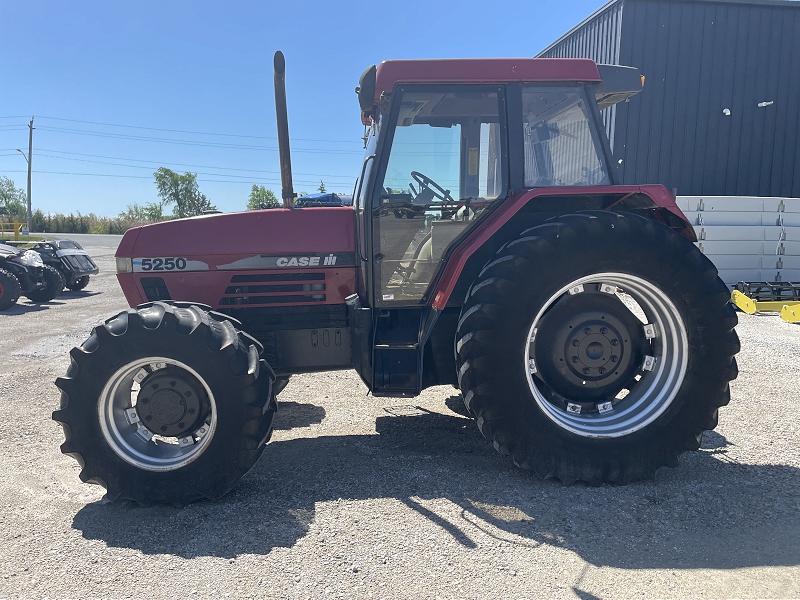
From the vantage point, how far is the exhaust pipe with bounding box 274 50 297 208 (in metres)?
3.09

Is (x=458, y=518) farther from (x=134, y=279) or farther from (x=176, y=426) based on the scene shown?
(x=134, y=279)

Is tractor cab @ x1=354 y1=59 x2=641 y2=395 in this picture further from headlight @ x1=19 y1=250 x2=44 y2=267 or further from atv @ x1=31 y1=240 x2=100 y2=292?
atv @ x1=31 y1=240 x2=100 y2=292

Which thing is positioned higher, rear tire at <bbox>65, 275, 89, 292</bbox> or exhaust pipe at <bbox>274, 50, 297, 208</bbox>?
exhaust pipe at <bbox>274, 50, 297, 208</bbox>

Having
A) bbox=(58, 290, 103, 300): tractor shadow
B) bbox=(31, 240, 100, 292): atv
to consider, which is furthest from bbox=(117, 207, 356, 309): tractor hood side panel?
bbox=(31, 240, 100, 292): atv

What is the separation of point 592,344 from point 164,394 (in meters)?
2.41

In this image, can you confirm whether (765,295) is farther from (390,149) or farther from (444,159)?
(390,149)

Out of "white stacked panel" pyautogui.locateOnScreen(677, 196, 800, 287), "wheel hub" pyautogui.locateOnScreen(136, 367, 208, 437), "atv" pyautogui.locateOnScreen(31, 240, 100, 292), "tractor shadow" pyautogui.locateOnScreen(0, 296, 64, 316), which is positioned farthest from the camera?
"atv" pyautogui.locateOnScreen(31, 240, 100, 292)

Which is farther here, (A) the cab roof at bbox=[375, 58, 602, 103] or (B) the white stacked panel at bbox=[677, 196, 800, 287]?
(B) the white stacked panel at bbox=[677, 196, 800, 287]

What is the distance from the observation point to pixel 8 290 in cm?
986

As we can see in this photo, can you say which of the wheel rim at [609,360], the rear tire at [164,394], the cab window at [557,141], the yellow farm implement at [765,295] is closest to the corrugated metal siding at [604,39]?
the yellow farm implement at [765,295]

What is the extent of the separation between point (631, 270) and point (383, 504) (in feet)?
5.97

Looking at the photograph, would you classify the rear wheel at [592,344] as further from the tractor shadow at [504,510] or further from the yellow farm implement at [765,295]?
the yellow farm implement at [765,295]

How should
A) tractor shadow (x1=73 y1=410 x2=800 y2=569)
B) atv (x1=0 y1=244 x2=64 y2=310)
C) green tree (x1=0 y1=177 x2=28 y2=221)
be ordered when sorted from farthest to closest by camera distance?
green tree (x1=0 y1=177 x2=28 y2=221)
atv (x1=0 y1=244 x2=64 y2=310)
tractor shadow (x1=73 y1=410 x2=800 y2=569)

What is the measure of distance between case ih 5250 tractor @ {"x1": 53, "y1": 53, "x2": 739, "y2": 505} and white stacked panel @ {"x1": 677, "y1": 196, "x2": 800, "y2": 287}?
7.32m
